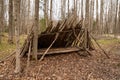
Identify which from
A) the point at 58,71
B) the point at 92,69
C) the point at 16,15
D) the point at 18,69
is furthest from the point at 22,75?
the point at 92,69

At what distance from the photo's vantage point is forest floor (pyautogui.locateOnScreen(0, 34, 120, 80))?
24.2ft

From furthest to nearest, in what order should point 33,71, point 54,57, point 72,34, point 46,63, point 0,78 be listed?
point 72,34 < point 54,57 < point 46,63 < point 33,71 < point 0,78

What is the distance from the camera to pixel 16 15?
740cm

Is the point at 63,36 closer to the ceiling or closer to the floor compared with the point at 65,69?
closer to the ceiling

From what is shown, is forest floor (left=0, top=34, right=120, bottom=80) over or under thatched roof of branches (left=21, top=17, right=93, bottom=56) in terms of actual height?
under

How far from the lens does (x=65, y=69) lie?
326 inches

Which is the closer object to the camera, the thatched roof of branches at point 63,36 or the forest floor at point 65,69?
the forest floor at point 65,69

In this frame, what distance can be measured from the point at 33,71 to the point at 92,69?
107 inches

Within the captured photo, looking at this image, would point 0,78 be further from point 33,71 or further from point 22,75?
point 33,71

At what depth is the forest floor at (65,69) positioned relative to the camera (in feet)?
24.2

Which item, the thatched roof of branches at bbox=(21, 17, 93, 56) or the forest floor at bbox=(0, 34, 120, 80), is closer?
the forest floor at bbox=(0, 34, 120, 80)

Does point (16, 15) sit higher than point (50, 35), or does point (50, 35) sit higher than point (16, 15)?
point (16, 15)

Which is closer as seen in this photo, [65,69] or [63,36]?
[65,69]

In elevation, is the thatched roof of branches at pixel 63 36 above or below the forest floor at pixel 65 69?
above
